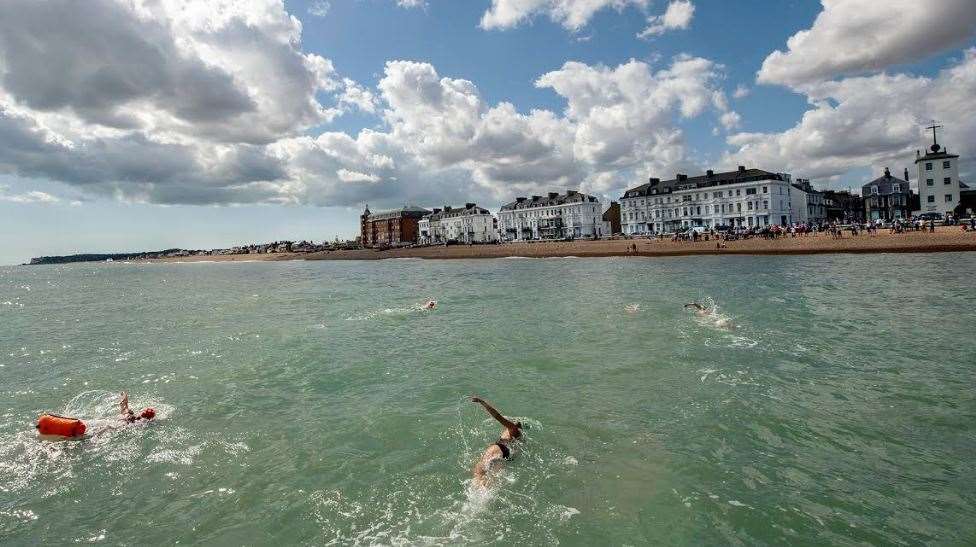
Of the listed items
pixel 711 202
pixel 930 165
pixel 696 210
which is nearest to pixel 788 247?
pixel 930 165

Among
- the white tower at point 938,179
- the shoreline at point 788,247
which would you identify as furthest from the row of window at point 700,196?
the shoreline at point 788,247

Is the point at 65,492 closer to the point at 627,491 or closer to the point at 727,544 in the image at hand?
the point at 627,491

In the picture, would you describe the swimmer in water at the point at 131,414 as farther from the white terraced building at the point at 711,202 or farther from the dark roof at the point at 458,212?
the dark roof at the point at 458,212

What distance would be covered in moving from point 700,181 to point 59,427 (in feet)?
365

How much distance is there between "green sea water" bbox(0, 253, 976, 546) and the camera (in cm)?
716

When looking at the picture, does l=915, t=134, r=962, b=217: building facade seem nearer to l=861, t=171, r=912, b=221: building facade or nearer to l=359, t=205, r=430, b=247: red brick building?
l=861, t=171, r=912, b=221: building facade

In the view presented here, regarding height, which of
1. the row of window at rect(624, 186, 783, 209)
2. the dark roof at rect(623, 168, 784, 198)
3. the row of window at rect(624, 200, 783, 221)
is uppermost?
the dark roof at rect(623, 168, 784, 198)

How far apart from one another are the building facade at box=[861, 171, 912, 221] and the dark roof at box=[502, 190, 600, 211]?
5778cm

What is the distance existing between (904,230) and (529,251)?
5259 centimetres

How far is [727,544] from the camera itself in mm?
6457

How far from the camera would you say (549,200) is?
138 metres

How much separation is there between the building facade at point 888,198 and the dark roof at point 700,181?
21.3m

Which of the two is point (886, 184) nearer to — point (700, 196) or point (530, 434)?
point (700, 196)

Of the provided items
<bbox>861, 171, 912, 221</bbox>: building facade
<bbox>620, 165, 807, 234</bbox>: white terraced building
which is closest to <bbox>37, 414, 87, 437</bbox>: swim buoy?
<bbox>620, 165, 807, 234</bbox>: white terraced building
